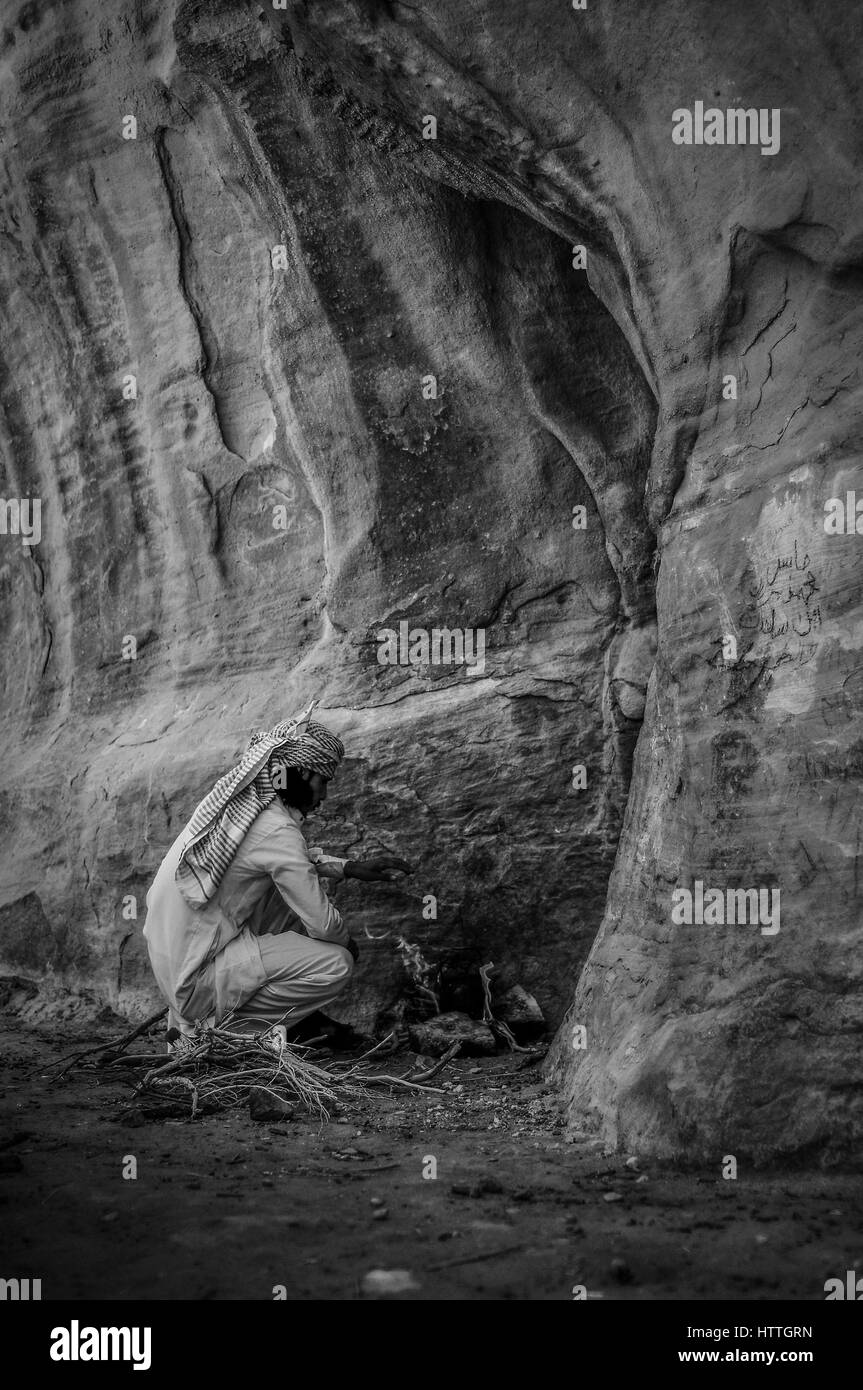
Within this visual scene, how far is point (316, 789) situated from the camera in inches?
235

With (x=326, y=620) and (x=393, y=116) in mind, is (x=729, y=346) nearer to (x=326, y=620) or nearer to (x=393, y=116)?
(x=393, y=116)

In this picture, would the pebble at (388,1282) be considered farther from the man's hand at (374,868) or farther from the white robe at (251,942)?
the man's hand at (374,868)

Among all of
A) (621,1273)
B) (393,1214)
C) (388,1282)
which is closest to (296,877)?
(393,1214)

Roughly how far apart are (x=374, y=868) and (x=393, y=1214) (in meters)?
2.34

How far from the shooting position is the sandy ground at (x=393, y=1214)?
10.8ft

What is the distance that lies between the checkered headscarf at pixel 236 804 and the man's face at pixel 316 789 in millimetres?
30

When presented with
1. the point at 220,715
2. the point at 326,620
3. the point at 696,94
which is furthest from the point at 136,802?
the point at 696,94

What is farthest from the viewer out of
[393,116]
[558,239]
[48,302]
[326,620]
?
[48,302]

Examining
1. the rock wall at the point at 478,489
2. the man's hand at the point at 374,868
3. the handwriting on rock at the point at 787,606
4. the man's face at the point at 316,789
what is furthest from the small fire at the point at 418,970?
the handwriting on rock at the point at 787,606

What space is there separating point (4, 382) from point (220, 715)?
287cm

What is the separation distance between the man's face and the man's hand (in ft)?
1.08

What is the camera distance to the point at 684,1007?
448cm

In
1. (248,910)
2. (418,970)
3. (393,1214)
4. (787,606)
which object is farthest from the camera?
(418,970)

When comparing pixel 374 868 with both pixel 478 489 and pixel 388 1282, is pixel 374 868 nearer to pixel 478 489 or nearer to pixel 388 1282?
pixel 478 489
